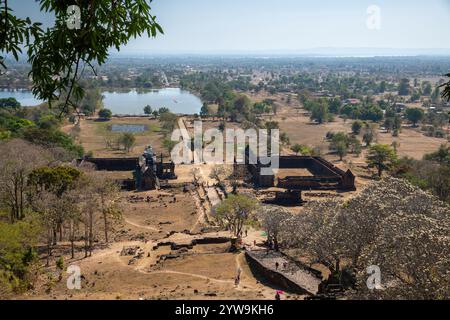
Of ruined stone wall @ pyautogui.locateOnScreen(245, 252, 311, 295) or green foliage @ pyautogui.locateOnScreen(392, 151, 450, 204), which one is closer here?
ruined stone wall @ pyautogui.locateOnScreen(245, 252, 311, 295)

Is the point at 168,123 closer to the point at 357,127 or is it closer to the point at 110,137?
the point at 110,137

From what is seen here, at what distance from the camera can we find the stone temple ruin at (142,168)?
1702 inches

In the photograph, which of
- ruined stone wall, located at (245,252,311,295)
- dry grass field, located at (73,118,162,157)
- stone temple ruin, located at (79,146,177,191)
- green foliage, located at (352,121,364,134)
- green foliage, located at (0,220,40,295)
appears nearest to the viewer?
green foliage, located at (0,220,40,295)

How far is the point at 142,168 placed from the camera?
44094 mm

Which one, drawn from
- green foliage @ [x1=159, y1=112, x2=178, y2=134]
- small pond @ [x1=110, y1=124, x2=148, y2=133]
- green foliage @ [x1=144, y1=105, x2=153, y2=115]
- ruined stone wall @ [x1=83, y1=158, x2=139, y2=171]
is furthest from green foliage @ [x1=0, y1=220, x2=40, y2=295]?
green foliage @ [x1=144, y1=105, x2=153, y2=115]

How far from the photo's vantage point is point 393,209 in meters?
18.5

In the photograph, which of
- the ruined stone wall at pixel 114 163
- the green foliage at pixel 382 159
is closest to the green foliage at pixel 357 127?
the green foliage at pixel 382 159

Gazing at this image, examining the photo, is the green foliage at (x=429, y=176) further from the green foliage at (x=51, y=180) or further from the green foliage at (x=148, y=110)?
the green foliage at (x=148, y=110)

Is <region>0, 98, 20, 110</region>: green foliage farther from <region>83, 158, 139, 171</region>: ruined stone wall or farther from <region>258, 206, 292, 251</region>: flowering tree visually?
<region>258, 206, 292, 251</region>: flowering tree

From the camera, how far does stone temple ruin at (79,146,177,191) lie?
43.2m

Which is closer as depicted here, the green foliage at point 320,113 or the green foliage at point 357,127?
the green foliage at point 357,127

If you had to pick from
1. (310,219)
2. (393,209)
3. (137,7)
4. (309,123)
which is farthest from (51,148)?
(309,123)

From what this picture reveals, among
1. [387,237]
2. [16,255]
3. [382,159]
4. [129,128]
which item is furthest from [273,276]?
[129,128]
